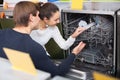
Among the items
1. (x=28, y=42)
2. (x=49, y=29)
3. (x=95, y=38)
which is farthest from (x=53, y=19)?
(x=28, y=42)

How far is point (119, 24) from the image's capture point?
4.37ft

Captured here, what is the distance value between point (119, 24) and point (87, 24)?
0.31 metres

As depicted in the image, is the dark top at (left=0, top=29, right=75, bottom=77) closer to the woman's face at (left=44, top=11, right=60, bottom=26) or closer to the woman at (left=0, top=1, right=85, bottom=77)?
the woman at (left=0, top=1, right=85, bottom=77)

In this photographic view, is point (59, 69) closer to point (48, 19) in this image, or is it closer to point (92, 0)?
point (48, 19)

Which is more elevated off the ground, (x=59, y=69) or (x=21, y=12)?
(x=21, y=12)

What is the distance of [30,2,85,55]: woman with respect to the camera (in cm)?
153

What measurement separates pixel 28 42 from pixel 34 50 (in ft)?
0.18

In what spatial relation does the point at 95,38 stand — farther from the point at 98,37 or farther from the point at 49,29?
the point at 49,29

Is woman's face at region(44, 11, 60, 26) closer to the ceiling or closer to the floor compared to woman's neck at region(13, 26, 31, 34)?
closer to the ceiling

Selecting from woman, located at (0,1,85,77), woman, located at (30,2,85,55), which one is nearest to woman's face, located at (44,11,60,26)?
woman, located at (30,2,85,55)

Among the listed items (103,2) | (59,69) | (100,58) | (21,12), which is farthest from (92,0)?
(59,69)

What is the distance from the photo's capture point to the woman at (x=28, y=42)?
1067mm

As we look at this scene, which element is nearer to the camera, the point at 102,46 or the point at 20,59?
the point at 20,59

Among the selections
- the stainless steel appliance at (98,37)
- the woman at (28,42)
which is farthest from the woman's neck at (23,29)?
the stainless steel appliance at (98,37)
